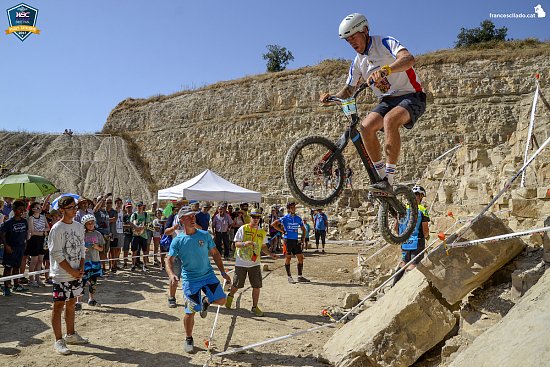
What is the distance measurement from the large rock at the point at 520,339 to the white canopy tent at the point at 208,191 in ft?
40.5

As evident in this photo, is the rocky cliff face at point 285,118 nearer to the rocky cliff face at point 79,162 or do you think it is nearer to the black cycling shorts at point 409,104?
the rocky cliff face at point 79,162

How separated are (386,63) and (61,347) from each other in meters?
5.82

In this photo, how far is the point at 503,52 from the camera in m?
30.5

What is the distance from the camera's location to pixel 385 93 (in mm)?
4973

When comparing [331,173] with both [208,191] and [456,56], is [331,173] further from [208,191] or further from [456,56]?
[456,56]

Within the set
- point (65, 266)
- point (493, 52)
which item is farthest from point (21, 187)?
point (493, 52)

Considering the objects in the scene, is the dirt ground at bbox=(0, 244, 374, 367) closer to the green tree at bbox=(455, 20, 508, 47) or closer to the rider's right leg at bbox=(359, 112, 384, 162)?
the rider's right leg at bbox=(359, 112, 384, 162)

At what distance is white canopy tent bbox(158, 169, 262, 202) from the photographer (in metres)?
15.2

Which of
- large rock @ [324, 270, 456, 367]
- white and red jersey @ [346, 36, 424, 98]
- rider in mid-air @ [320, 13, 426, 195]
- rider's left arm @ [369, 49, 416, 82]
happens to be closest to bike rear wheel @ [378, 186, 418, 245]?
rider in mid-air @ [320, 13, 426, 195]

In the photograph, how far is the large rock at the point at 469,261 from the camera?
502 centimetres

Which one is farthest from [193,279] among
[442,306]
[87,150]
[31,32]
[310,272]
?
[87,150]

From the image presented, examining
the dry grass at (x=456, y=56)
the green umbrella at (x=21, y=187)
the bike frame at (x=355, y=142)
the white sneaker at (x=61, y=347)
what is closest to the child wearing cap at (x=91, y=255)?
the white sneaker at (x=61, y=347)

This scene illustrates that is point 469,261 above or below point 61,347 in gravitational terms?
above

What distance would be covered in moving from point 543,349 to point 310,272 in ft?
33.2
